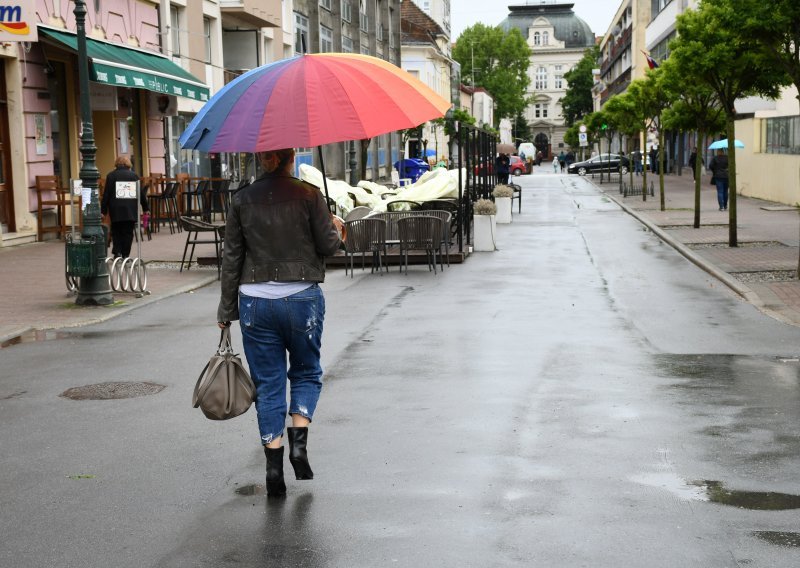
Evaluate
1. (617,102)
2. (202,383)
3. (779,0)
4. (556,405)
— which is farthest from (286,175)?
(617,102)

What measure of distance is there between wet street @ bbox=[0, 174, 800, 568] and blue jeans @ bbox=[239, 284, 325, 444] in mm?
411

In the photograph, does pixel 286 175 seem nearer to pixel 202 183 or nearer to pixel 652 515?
pixel 652 515

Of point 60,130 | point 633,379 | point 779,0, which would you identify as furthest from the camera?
point 60,130

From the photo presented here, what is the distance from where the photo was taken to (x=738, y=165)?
43.4 meters

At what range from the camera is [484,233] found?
2134cm

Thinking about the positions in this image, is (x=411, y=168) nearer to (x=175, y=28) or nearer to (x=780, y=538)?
(x=175, y=28)

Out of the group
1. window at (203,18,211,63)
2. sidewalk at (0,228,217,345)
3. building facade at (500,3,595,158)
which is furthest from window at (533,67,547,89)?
sidewalk at (0,228,217,345)

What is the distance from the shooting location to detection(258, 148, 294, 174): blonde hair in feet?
18.6

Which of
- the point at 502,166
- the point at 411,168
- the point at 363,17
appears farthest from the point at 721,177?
the point at 363,17

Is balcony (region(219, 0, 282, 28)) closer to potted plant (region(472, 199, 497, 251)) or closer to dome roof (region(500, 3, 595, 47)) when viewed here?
potted plant (region(472, 199, 497, 251))

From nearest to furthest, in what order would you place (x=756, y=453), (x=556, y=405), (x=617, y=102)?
1. (x=756, y=453)
2. (x=556, y=405)
3. (x=617, y=102)

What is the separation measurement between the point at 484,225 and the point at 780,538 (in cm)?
1657

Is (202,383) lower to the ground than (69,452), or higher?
higher

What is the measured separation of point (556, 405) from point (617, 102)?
1833 inches
